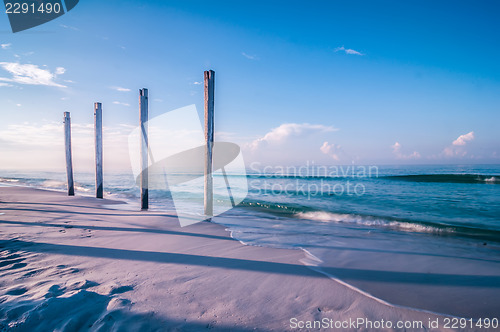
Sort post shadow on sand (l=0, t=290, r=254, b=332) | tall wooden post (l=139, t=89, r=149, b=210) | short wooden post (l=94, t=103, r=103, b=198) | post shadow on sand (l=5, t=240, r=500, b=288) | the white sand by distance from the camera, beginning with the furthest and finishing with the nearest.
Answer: short wooden post (l=94, t=103, r=103, b=198) → tall wooden post (l=139, t=89, r=149, b=210) → post shadow on sand (l=5, t=240, r=500, b=288) → the white sand → post shadow on sand (l=0, t=290, r=254, b=332)

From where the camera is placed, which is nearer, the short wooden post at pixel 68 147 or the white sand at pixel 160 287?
the white sand at pixel 160 287

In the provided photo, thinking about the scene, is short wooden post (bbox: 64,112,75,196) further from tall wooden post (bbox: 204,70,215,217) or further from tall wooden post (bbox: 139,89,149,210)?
tall wooden post (bbox: 204,70,215,217)

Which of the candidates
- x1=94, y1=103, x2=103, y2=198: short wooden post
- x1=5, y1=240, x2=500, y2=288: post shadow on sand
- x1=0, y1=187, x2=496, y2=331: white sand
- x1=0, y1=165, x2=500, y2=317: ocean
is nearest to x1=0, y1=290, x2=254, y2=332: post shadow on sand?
x1=0, y1=187, x2=496, y2=331: white sand

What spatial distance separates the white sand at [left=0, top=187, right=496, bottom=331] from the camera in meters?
2.01

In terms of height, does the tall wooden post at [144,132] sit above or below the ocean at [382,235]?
above

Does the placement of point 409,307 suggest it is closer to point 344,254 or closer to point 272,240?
point 344,254

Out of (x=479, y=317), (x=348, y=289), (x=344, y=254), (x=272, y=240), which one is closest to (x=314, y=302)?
(x=348, y=289)

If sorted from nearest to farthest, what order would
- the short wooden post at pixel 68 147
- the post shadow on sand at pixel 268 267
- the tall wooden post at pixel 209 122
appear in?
the post shadow on sand at pixel 268 267
the tall wooden post at pixel 209 122
the short wooden post at pixel 68 147

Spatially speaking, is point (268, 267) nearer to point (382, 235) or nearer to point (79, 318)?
point (79, 318)

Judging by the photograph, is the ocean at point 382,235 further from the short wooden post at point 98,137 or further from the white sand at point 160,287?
the short wooden post at point 98,137

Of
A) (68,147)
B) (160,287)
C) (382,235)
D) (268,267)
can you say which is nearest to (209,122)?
(268,267)

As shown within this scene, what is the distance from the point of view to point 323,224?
7.45 meters

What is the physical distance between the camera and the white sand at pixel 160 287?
2.01 metres

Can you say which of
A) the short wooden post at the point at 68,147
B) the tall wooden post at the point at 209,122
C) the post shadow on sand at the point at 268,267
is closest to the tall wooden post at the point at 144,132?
the tall wooden post at the point at 209,122
